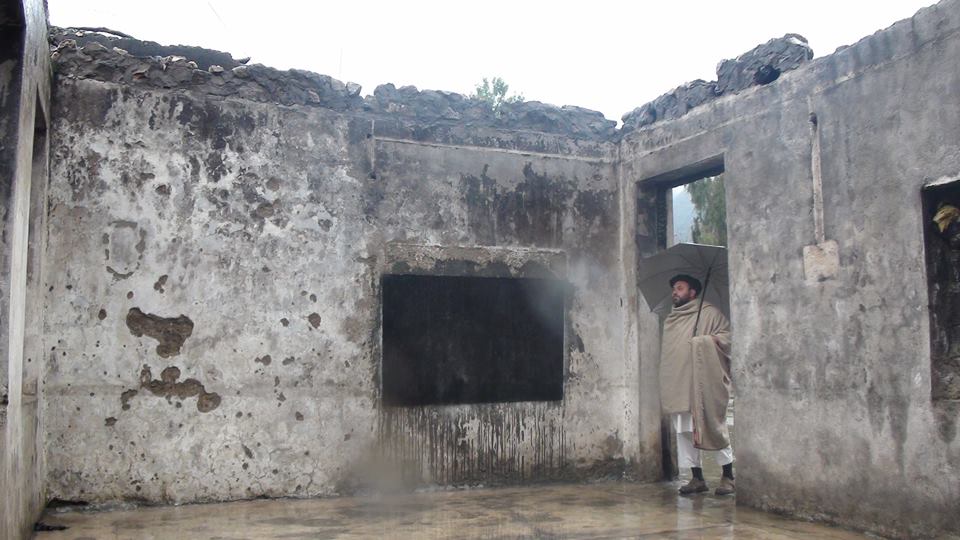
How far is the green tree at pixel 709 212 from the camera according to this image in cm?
1903

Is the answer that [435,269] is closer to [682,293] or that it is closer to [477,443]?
[477,443]

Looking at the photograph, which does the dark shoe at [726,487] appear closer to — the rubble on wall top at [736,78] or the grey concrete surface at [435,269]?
the grey concrete surface at [435,269]

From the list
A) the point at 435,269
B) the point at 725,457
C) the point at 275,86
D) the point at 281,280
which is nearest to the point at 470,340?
the point at 435,269

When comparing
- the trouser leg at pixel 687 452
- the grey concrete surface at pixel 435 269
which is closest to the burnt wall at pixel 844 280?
the grey concrete surface at pixel 435 269

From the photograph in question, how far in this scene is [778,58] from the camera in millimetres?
5734

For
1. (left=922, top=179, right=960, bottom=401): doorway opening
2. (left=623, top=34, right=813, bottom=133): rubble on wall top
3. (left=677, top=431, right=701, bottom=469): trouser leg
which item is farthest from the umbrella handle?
(left=922, top=179, right=960, bottom=401): doorway opening

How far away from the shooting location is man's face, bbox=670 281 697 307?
668 cm

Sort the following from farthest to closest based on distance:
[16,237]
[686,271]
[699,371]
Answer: [686,271] < [699,371] < [16,237]

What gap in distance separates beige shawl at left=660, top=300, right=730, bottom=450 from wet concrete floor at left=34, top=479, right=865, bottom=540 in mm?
532

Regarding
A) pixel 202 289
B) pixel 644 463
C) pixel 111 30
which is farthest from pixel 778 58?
pixel 111 30

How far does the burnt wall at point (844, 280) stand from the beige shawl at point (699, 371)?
1.49ft

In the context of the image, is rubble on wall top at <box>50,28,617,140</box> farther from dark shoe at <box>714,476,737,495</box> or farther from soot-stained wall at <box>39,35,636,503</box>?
dark shoe at <box>714,476,737,495</box>

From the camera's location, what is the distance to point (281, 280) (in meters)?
6.15

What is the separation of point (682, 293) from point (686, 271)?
222mm
